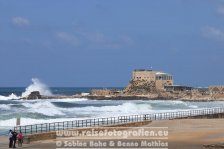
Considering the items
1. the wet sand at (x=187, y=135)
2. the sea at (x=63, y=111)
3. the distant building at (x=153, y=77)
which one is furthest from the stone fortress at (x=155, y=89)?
the wet sand at (x=187, y=135)

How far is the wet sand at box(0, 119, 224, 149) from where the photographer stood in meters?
26.7

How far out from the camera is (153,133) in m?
32.2

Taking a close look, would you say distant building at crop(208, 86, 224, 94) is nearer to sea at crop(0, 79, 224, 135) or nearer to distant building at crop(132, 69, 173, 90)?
distant building at crop(132, 69, 173, 90)

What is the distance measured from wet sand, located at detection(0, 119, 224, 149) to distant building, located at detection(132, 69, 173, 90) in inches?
4078

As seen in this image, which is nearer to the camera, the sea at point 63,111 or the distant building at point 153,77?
Answer: the sea at point 63,111

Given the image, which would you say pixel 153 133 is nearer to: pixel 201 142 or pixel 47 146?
pixel 201 142

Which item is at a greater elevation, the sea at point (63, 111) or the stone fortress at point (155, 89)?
the stone fortress at point (155, 89)

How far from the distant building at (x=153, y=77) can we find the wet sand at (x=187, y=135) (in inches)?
4078

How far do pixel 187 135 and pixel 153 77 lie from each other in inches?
4575

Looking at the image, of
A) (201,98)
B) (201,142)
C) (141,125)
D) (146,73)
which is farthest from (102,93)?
(201,142)

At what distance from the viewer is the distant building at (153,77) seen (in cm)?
14775

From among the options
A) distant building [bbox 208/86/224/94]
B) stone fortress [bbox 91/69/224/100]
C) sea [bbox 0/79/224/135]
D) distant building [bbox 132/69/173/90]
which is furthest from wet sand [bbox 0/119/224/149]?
distant building [bbox 208/86/224/94]

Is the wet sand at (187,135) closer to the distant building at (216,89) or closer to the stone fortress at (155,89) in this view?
the stone fortress at (155,89)

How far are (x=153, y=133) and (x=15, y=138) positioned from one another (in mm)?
9567
